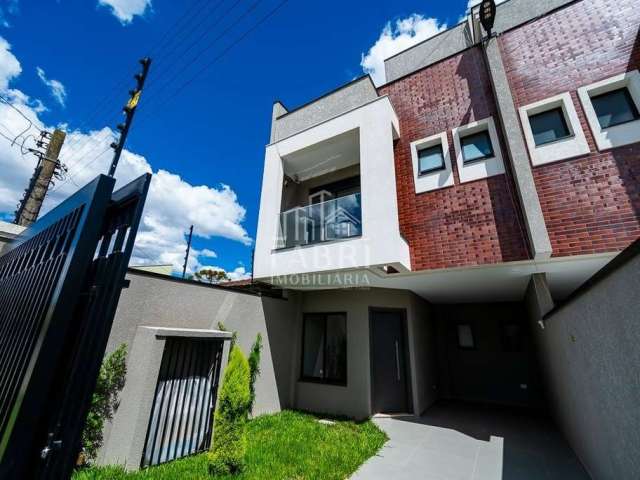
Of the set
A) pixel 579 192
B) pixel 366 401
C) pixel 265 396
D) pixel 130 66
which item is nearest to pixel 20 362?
pixel 265 396

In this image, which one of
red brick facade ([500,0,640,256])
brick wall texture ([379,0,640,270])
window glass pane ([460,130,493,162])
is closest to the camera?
red brick facade ([500,0,640,256])

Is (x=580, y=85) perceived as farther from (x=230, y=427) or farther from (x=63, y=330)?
(x=230, y=427)

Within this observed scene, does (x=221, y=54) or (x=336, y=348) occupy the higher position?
(x=221, y=54)

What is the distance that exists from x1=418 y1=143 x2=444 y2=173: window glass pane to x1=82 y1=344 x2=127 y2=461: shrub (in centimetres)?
679

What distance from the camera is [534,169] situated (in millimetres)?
5109

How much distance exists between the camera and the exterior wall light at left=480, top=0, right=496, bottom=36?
5.88 meters

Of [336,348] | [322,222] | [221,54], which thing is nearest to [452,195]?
[322,222]

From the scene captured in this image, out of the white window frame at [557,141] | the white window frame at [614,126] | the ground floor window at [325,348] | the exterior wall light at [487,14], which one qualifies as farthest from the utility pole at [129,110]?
the white window frame at [614,126]

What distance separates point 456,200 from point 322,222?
2.90m

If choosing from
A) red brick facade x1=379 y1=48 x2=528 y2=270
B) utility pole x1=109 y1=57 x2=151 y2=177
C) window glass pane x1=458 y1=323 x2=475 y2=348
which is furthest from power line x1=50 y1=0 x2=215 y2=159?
window glass pane x1=458 y1=323 x2=475 y2=348

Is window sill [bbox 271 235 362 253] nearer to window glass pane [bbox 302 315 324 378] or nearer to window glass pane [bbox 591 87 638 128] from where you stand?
window glass pane [bbox 302 315 324 378]

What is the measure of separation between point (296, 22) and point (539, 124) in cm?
565

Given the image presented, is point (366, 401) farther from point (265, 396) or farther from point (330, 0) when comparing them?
point (330, 0)

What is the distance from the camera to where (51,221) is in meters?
2.17
